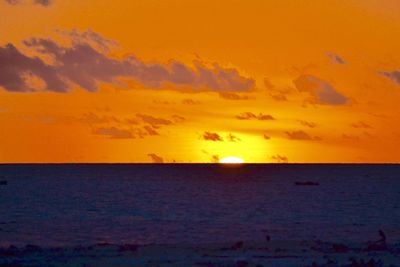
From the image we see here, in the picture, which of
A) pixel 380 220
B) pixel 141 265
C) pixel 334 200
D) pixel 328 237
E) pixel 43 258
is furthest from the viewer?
pixel 334 200

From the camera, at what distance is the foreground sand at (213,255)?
49853 mm

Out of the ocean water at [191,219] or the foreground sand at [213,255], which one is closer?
the foreground sand at [213,255]

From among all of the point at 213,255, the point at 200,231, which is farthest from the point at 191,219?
the point at 213,255

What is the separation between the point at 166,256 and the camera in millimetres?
53812

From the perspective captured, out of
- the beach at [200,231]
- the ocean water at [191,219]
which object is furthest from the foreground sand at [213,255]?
the ocean water at [191,219]

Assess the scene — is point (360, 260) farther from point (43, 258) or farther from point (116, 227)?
point (116, 227)

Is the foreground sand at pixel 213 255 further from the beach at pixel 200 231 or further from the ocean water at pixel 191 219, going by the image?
the ocean water at pixel 191 219

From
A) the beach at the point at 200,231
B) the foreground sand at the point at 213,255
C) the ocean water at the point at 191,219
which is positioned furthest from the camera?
the ocean water at the point at 191,219

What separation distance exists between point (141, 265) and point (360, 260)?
11.9 m

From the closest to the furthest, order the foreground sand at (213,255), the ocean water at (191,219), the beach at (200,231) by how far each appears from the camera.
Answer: the foreground sand at (213,255)
the beach at (200,231)
the ocean water at (191,219)

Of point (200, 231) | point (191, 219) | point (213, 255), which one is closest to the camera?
point (213, 255)

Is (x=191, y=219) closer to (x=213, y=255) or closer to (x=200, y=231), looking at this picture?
(x=200, y=231)

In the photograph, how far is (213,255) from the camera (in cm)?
5444

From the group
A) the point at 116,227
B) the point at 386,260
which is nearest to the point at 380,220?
the point at 116,227
